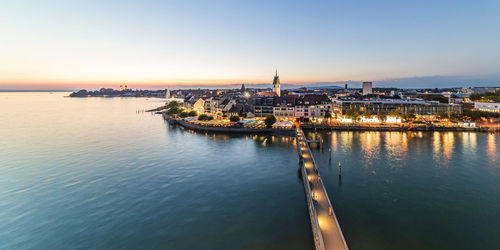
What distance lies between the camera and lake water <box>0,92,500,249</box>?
664 inches

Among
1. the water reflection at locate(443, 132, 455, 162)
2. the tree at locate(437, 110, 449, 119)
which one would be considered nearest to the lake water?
the water reflection at locate(443, 132, 455, 162)

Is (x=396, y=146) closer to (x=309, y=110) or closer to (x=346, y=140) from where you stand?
(x=346, y=140)

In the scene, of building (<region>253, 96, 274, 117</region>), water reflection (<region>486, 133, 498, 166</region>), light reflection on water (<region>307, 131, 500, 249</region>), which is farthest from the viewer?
building (<region>253, 96, 274, 117</region>)

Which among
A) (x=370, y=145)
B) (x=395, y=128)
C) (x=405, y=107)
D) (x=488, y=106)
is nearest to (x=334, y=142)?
(x=370, y=145)

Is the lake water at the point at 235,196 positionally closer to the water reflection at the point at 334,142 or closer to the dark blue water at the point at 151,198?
the dark blue water at the point at 151,198

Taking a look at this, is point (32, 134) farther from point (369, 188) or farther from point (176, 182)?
point (369, 188)

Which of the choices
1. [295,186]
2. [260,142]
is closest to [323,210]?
[295,186]

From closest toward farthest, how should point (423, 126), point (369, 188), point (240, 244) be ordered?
1. point (240, 244)
2. point (369, 188)
3. point (423, 126)

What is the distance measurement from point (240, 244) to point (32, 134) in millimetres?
62894

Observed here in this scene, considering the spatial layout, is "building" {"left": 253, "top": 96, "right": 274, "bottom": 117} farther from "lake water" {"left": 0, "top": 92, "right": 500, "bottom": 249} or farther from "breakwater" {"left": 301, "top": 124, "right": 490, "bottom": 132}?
"lake water" {"left": 0, "top": 92, "right": 500, "bottom": 249}

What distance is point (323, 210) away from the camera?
53.6 feet

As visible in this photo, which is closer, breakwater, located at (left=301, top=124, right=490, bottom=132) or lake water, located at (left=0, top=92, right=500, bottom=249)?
lake water, located at (left=0, top=92, right=500, bottom=249)

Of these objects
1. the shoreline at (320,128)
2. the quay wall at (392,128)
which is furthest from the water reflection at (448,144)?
the shoreline at (320,128)

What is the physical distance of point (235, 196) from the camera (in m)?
23.2
